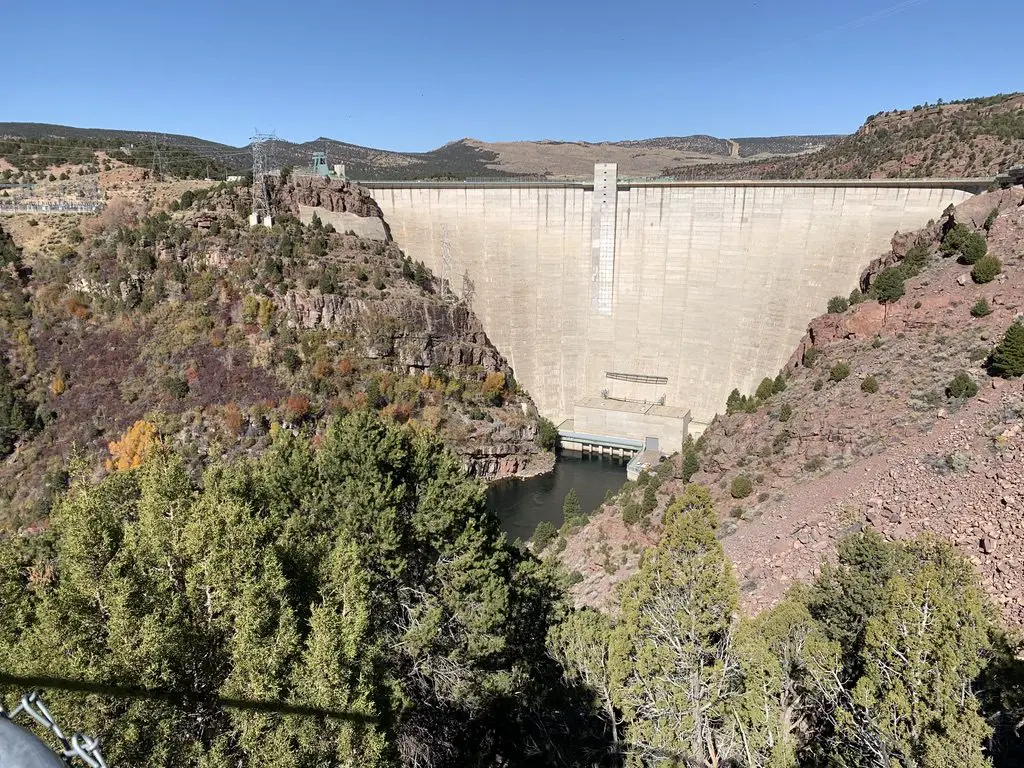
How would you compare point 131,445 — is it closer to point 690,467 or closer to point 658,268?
point 690,467

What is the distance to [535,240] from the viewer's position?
40.2 meters

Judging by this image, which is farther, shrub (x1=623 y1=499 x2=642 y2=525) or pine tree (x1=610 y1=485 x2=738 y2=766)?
shrub (x1=623 y1=499 x2=642 y2=525)

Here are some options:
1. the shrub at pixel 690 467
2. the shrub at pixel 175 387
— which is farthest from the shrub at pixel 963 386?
the shrub at pixel 175 387

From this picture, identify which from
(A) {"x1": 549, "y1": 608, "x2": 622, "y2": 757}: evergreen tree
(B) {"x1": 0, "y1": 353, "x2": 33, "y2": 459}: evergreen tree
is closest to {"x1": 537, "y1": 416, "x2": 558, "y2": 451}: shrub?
(A) {"x1": 549, "y1": 608, "x2": 622, "y2": 757}: evergreen tree

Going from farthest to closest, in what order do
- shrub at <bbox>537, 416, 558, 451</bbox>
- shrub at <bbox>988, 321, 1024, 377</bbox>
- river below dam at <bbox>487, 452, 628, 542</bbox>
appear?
shrub at <bbox>537, 416, 558, 451</bbox> → river below dam at <bbox>487, 452, 628, 542</bbox> → shrub at <bbox>988, 321, 1024, 377</bbox>

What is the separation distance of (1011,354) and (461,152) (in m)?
108

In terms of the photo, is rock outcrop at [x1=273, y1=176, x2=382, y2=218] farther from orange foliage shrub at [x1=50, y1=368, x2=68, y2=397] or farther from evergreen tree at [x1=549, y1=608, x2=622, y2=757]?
evergreen tree at [x1=549, y1=608, x2=622, y2=757]

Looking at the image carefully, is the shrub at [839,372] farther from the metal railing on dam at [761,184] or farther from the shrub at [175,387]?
the shrub at [175,387]

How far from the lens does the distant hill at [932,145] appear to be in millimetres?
42594

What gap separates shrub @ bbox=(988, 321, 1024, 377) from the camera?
19.6 metres

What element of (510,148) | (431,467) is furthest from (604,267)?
(510,148)

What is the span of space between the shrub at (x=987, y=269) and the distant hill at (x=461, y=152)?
4910cm

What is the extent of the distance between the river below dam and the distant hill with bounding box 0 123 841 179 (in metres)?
36.9

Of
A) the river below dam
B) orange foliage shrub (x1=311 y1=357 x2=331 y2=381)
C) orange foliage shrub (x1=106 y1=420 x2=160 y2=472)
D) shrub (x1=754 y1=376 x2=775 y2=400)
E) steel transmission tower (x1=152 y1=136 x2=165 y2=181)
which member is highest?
steel transmission tower (x1=152 y1=136 x2=165 y2=181)
